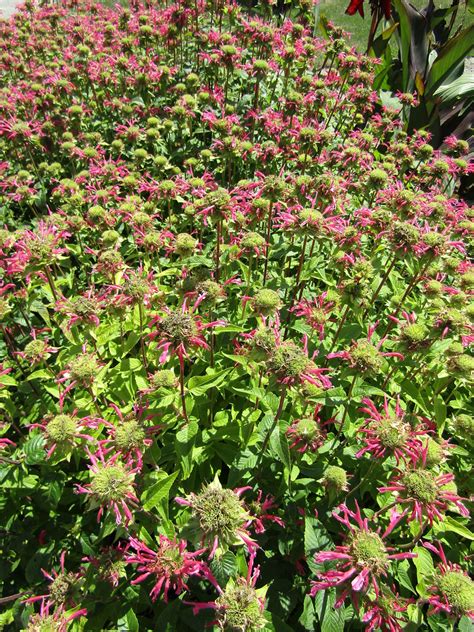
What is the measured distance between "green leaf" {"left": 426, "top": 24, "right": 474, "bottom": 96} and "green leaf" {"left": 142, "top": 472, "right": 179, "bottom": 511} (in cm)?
777

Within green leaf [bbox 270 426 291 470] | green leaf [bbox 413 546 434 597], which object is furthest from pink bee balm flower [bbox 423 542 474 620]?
green leaf [bbox 270 426 291 470]

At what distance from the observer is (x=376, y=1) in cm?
574

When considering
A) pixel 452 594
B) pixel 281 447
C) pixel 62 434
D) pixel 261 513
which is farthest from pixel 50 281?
pixel 452 594

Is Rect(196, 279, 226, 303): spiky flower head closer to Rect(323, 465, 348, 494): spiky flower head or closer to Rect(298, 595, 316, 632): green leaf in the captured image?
Rect(323, 465, 348, 494): spiky flower head

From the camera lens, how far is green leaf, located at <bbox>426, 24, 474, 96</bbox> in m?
6.74

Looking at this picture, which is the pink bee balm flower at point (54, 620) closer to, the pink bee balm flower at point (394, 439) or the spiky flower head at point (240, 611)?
the spiky flower head at point (240, 611)

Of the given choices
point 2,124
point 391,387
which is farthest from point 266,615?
point 2,124

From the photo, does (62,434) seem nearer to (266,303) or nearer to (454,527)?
(266,303)

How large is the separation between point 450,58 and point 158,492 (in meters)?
8.23

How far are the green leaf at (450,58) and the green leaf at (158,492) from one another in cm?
777

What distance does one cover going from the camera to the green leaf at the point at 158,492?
1777 millimetres

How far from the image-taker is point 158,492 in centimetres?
179

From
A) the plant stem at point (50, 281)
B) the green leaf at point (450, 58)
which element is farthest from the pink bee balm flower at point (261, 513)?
the green leaf at point (450, 58)

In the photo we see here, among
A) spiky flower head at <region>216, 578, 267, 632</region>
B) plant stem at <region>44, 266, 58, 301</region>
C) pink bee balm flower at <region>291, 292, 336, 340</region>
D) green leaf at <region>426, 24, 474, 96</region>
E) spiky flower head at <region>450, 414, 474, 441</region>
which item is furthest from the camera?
green leaf at <region>426, 24, 474, 96</region>
